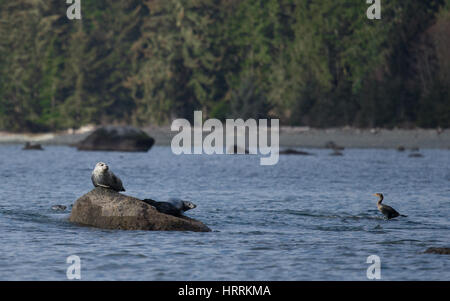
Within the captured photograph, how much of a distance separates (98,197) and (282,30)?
238 ft

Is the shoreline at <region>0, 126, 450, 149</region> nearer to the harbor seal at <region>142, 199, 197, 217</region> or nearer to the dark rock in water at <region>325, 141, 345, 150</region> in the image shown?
the dark rock in water at <region>325, 141, 345, 150</region>

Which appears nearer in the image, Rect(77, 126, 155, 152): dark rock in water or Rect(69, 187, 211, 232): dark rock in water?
Rect(69, 187, 211, 232): dark rock in water

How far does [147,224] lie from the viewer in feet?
67.7

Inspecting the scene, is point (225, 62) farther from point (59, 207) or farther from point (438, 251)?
point (438, 251)

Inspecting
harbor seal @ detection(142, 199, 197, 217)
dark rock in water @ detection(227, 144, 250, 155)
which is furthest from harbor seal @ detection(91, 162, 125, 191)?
dark rock in water @ detection(227, 144, 250, 155)

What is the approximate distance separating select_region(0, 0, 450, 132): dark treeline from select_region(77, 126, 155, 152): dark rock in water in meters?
17.5

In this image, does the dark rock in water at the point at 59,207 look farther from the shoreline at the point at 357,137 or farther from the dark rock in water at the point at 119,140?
the shoreline at the point at 357,137

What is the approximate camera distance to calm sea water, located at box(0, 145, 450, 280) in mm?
16469

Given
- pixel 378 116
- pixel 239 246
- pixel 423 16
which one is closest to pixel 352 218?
pixel 239 246

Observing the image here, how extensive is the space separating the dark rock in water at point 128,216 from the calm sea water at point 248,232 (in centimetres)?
33

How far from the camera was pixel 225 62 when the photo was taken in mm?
94625
